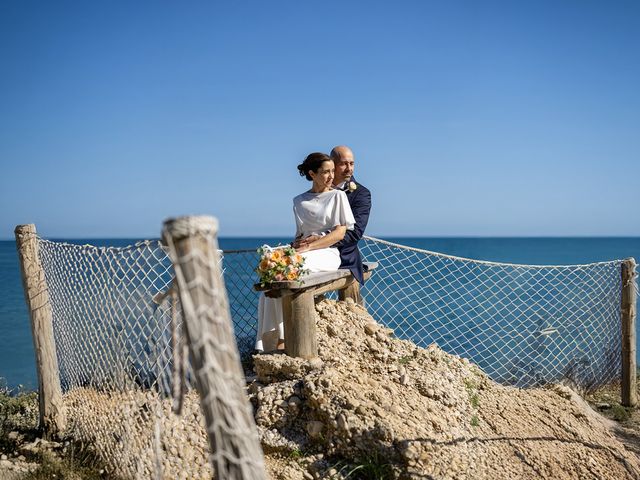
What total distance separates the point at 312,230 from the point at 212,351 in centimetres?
301

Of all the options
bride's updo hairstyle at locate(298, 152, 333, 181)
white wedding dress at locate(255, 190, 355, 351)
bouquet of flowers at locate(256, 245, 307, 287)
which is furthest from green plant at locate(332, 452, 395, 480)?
bride's updo hairstyle at locate(298, 152, 333, 181)

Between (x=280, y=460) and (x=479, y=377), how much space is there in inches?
66.2

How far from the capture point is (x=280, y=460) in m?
3.57

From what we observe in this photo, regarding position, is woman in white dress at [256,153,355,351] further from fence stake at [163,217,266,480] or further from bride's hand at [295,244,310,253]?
fence stake at [163,217,266,480]

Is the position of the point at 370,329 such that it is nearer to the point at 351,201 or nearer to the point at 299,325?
the point at 299,325

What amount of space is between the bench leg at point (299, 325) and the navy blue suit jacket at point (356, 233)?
92cm

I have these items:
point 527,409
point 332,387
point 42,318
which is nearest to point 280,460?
point 332,387

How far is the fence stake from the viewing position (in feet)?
6.44

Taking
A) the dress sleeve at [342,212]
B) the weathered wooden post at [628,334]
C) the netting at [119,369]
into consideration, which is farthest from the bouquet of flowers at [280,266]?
the weathered wooden post at [628,334]

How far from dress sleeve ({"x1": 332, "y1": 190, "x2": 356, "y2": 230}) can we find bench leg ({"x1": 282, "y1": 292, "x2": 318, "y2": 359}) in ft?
2.97

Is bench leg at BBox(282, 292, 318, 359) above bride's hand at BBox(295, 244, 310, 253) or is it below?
below

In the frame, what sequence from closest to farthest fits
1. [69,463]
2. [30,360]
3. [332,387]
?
1. [332,387]
2. [69,463]
3. [30,360]

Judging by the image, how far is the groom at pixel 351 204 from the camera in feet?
16.4

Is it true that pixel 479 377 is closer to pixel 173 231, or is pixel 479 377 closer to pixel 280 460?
pixel 280 460
